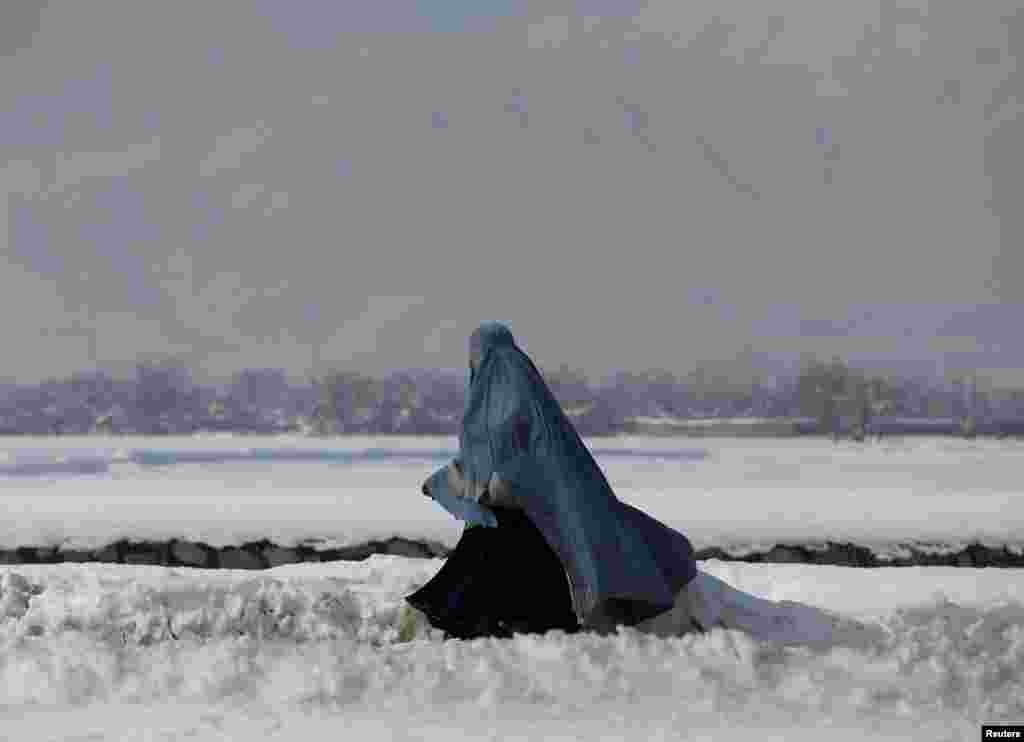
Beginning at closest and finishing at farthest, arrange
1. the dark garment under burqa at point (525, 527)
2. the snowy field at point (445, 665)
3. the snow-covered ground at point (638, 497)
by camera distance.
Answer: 1. the snowy field at point (445, 665)
2. the dark garment under burqa at point (525, 527)
3. the snow-covered ground at point (638, 497)

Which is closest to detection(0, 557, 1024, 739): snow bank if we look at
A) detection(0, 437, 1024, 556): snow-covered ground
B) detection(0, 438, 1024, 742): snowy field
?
detection(0, 438, 1024, 742): snowy field

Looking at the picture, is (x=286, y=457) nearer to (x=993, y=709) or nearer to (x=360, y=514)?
(x=360, y=514)

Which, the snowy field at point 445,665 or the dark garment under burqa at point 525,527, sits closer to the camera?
the snowy field at point 445,665

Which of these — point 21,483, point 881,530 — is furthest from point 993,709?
point 21,483

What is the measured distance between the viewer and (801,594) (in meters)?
6.55

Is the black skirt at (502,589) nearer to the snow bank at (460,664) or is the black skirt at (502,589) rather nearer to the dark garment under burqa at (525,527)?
the dark garment under burqa at (525,527)

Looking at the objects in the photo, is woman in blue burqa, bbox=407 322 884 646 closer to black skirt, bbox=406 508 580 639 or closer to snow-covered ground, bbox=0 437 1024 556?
black skirt, bbox=406 508 580 639

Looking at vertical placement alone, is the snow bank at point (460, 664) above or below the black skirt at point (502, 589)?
below

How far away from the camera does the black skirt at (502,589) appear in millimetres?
5332

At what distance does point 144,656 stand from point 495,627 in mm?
1343

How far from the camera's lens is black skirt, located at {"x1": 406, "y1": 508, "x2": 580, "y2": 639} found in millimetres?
5332

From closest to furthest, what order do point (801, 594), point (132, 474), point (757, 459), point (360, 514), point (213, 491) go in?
1. point (801, 594)
2. point (360, 514)
3. point (213, 491)
4. point (132, 474)
5. point (757, 459)

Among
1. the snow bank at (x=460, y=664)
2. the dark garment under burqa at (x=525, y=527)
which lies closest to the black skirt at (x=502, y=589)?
the dark garment under burqa at (x=525, y=527)

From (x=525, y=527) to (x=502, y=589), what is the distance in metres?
0.26
